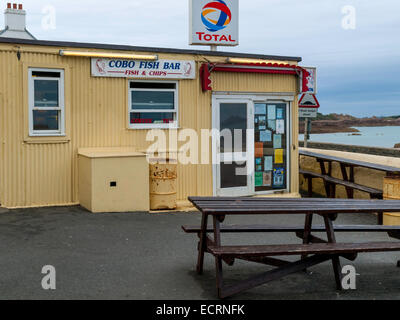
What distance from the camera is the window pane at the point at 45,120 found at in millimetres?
9906

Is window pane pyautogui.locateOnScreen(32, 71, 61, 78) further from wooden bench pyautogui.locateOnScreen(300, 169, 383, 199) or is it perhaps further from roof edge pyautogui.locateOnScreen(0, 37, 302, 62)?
wooden bench pyautogui.locateOnScreen(300, 169, 383, 199)

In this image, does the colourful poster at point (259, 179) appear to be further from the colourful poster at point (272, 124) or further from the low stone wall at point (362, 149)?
the low stone wall at point (362, 149)

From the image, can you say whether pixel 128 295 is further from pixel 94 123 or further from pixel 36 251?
pixel 94 123

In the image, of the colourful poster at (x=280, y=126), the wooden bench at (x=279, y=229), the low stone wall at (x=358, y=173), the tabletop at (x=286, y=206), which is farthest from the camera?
the colourful poster at (x=280, y=126)

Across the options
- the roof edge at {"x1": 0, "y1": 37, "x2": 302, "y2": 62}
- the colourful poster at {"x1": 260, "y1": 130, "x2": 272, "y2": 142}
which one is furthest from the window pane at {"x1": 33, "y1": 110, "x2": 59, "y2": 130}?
the colourful poster at {"x1": 260, "y1": 130, "x2": 272, "y2": 142}

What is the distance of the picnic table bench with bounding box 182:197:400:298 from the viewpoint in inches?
202

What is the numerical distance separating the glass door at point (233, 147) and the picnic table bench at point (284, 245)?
533 centimetres

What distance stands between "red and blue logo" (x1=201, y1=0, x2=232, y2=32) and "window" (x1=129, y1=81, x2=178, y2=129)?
2634mm

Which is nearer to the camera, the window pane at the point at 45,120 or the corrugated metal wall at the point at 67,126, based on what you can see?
the corrugated metal wall at the point at 67,126

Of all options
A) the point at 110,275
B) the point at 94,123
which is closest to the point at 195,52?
the point at 94,123

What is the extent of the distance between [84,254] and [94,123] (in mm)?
4134

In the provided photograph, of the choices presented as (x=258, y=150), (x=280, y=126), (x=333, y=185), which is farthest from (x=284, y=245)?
(x=333, y=185)

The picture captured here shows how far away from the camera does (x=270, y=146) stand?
12273mm

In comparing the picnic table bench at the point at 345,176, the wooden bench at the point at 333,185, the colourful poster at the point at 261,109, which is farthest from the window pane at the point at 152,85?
the wooden bench at the point at 333,185
